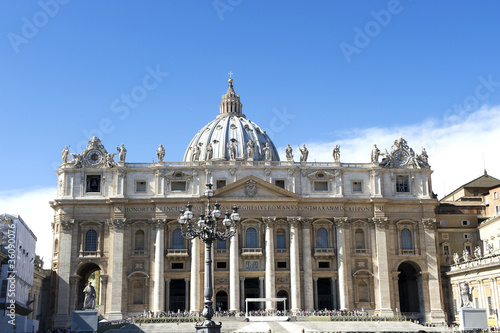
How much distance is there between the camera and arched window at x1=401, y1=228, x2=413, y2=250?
3307 inches

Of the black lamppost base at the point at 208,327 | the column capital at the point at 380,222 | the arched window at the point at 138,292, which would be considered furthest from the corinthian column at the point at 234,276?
the black lamppost base at the point at 208,327

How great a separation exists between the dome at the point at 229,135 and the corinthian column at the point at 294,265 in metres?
34.6

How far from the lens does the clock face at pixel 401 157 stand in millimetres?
86975

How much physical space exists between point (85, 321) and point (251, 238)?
125 feet

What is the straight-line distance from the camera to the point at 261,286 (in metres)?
80.9

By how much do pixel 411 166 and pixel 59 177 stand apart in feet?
155

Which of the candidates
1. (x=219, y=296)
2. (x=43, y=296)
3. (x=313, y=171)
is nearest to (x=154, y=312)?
(x=219, y=296)

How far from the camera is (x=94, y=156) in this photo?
8444 cm

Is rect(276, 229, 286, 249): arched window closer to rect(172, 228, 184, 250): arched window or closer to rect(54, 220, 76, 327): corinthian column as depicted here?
rect(172, 228, 184, 250): arched window

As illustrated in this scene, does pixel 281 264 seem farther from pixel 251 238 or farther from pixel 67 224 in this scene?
pixel 67 224

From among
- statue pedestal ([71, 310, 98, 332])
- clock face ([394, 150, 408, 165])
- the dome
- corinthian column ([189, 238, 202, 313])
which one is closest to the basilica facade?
corinthian column ([189, 238, 202, 313])

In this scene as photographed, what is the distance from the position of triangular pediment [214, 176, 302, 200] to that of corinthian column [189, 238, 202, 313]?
7569 mm

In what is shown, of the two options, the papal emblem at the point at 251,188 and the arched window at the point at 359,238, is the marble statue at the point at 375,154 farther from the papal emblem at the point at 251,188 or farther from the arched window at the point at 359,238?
the papal emblem at the point at 251,188

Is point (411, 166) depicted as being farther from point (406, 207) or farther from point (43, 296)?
point (43, 296)
